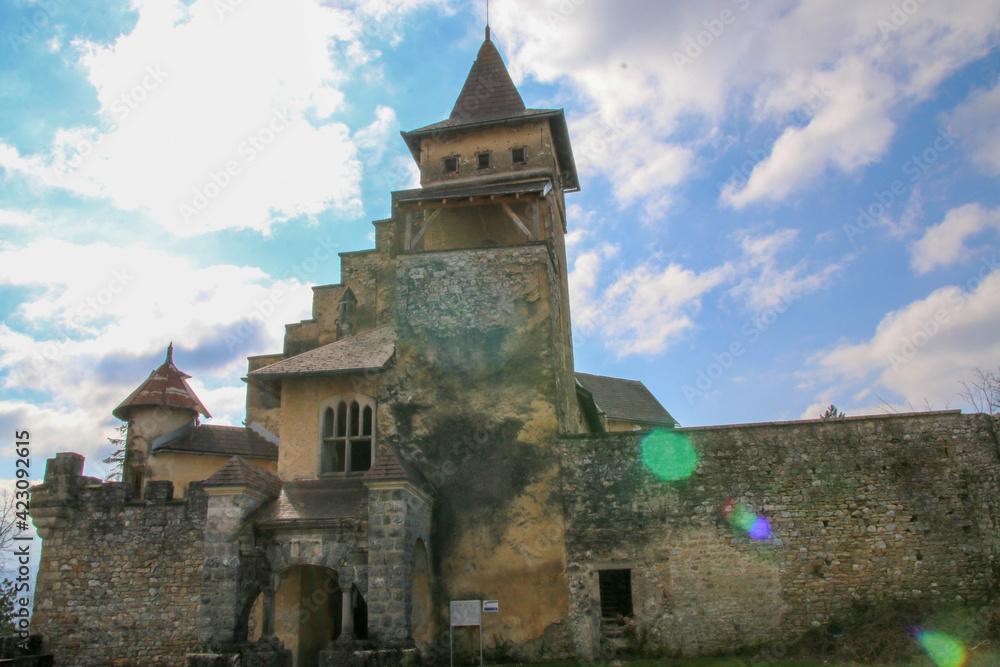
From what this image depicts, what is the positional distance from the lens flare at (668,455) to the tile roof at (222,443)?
1331 cm

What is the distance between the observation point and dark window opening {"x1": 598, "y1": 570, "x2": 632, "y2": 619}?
51.6 ft

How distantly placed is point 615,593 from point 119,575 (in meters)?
12.9

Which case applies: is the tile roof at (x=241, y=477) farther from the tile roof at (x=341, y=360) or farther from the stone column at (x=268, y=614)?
the tile roof at (x=341, y=360)

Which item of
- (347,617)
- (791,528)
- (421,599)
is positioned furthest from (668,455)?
(347,617)

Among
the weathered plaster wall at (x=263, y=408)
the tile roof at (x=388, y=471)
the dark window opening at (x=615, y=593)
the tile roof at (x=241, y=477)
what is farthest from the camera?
the weathered plaster wall at (x=263, y=408)

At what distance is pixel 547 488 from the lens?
54.1 ft

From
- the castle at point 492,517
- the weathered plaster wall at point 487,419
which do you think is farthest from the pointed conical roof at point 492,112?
the weathered plaster wall at point 487,419

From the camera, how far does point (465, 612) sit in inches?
588

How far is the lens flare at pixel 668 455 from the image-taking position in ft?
53.1

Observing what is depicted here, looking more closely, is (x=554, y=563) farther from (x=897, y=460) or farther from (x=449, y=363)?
(x=897, y=460)

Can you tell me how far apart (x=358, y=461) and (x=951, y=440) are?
1378 centimetres

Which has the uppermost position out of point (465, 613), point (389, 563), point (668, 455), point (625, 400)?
Answer: point (625, 400)

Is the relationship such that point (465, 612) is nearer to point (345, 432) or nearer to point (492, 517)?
point (492, 517)

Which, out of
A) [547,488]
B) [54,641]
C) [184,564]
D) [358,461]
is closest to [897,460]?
[547,488]
